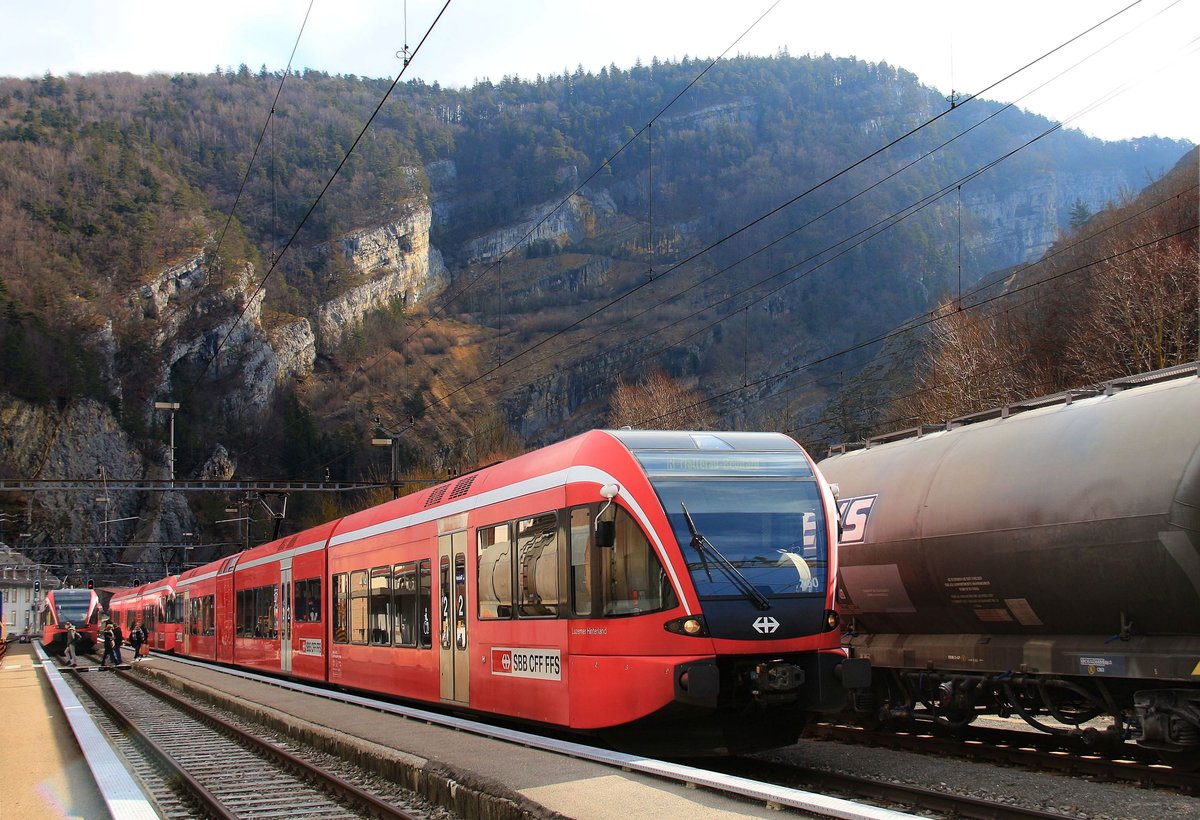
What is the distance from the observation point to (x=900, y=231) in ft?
552

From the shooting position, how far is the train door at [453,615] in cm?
1573

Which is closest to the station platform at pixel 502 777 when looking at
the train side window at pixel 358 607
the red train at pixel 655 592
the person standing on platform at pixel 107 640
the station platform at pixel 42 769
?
the red train at pixel 655 592

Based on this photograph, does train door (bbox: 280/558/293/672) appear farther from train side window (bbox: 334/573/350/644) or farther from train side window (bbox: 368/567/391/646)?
train side window (bbox: 368/567/391/646)

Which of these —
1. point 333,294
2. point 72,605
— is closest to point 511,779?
point 72,605

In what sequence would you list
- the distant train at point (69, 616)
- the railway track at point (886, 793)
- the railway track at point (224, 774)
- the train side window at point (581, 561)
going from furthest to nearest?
1. the distant train at point (69, 616)
2. the train side window at point (581, 561)
3. the railway track at point (224, 774)
4. the railway track at point (886, 793)

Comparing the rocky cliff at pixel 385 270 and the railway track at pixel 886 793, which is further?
the rocky cliff at pixel 385 270

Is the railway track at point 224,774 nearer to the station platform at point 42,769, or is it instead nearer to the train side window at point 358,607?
the station platform at point 42,769

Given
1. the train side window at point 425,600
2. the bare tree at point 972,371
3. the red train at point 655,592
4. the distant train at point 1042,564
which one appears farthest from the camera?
the bare tree at point 972,371

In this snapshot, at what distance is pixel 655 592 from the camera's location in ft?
38.4

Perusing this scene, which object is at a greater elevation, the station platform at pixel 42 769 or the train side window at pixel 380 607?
the train side window at pixel 380 607

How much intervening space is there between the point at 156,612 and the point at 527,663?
44.5 meters

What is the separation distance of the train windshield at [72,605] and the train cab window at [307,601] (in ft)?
114

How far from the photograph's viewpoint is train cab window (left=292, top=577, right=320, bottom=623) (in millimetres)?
24516

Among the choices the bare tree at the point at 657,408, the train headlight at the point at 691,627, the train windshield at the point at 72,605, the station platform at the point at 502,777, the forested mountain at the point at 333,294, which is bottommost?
the station platform at the point at 502,777
